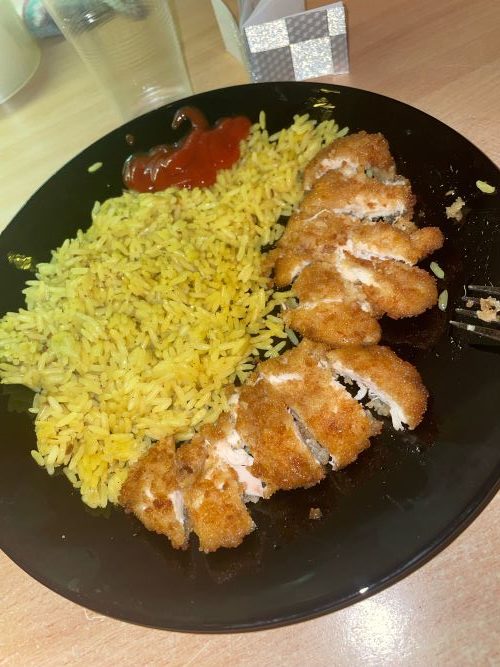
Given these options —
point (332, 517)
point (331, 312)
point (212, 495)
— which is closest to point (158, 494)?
point (212, 495)

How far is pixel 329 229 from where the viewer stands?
1792mm

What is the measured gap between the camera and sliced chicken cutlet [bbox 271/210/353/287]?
5.83 ft

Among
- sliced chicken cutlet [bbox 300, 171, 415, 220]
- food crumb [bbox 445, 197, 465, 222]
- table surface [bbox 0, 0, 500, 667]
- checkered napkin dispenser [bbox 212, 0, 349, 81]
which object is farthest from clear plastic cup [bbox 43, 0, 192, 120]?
food crumb [bbox 445, 197, 465, 222]

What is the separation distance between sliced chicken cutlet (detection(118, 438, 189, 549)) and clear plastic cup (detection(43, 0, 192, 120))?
170cm

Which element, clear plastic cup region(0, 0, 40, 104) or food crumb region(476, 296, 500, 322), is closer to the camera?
food crumb region(476, 296, 500, 322)

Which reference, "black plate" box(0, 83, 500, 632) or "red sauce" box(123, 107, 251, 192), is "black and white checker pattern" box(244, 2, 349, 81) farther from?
"black plate" box(0, 83, 500, 632)

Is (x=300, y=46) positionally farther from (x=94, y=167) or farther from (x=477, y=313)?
(x=477, y=313)

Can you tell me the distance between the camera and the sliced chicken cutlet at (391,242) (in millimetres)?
1677

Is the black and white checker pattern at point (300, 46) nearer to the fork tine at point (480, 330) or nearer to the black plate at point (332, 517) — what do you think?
the black plate at point (332, 517)

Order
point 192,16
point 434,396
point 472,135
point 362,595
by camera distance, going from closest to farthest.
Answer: point 362,595 < point 434,396 < point 472,135 < point 192,16

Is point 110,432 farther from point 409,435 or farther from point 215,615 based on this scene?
point 409,435

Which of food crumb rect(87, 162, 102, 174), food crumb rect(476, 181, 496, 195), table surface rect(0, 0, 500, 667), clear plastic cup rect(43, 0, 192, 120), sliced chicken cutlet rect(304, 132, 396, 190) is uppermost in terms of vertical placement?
clear plastic cup rect(43, 0, 192, 120)

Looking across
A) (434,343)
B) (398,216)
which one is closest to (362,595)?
(434,343)

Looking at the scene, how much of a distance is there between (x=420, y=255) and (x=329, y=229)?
287 millimetres
